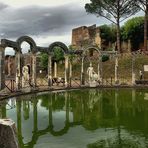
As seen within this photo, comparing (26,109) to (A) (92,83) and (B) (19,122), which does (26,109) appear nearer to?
(B) (19,122)

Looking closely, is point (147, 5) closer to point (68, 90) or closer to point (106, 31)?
point (106, 31)

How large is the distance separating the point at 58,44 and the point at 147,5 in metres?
17.9

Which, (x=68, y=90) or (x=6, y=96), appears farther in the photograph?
(x=68, y=90)

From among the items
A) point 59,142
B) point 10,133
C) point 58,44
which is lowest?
point 59,142

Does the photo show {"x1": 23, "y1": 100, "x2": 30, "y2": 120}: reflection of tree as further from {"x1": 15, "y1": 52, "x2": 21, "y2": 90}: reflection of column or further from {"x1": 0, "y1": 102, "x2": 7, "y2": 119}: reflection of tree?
{"x1": 15, "y1": 52, "x2": 21, "y2": 90}: reflection of column

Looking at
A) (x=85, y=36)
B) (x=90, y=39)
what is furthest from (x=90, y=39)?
(x=85, y=36)

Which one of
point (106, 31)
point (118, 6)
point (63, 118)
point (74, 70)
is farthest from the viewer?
point (106, 31)

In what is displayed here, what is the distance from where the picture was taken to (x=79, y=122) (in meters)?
17.2

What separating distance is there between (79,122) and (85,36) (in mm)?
50426

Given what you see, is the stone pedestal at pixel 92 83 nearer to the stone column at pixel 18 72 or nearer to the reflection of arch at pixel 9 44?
the stone column at pixel 18 72

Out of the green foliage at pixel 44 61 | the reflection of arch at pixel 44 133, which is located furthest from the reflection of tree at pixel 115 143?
the green foliage at pixel 44 61

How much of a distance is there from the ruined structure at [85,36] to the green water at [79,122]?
Result: 3773cm

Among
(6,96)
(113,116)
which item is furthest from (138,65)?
(113,116)

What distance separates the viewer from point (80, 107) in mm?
22625
